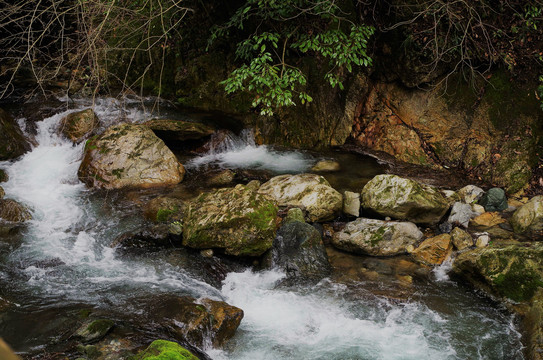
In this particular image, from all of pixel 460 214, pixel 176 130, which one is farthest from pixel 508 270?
pixel 176 130

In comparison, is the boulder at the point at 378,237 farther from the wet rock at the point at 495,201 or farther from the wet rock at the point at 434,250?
the wet rock at the point at 495,201

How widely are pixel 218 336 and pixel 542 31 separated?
24.7 ft

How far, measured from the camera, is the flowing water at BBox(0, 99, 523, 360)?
453cm

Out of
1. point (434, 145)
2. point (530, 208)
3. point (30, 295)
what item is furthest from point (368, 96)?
point (30, 295)

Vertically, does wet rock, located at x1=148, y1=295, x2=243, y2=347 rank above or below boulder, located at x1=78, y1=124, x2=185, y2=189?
below

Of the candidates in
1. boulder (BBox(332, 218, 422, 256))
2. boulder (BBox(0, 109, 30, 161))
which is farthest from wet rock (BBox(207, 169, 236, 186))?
boulder (BBox(0, 109, 30, 161))

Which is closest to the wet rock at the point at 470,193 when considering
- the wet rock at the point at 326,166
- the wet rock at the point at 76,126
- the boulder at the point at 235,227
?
the wet rock at the point at 326,166

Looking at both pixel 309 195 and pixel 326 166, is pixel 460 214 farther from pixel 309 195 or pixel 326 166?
pixel 326 166

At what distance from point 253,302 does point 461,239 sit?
3156 millimetres

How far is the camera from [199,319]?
14.7 ft

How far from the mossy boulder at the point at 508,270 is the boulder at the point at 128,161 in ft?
16.9

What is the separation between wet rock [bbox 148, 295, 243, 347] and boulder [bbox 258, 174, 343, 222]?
228 centimetres

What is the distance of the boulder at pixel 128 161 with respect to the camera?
7.88 metres

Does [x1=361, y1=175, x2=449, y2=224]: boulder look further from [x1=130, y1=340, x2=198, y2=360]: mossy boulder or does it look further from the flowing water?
[x1=130, y1=340, x2=198, y2=360]: mossy boulder
